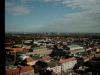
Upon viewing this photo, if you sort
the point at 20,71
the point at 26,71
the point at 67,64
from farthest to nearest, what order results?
the point at 67,64
the point at 26,71
the point at 20,71

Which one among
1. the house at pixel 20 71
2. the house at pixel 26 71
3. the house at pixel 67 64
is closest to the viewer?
the house at pixel 20 71

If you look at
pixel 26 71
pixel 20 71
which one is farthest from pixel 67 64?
pixel 20 71

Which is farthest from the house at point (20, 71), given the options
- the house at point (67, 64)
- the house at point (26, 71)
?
the house at point (67, 64)


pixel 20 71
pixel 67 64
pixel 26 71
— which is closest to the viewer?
pixel 20 71

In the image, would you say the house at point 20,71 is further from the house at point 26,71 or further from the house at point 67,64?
the house at point 67,64

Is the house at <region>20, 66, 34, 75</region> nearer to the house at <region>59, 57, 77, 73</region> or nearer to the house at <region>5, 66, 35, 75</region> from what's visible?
the house at <region>5, 66, 35, 75</region>

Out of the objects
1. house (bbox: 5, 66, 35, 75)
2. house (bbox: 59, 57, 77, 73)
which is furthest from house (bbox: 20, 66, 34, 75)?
house (bbox: 59, 57, 77, 73)

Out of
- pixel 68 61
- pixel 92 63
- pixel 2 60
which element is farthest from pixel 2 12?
pixel 92 63

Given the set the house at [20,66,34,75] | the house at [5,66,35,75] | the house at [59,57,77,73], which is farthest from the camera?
the house at [59,57,77,73]

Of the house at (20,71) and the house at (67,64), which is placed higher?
the house at (20,71)

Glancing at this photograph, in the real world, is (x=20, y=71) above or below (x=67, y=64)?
above

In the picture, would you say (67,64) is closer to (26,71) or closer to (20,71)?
(26,71)
